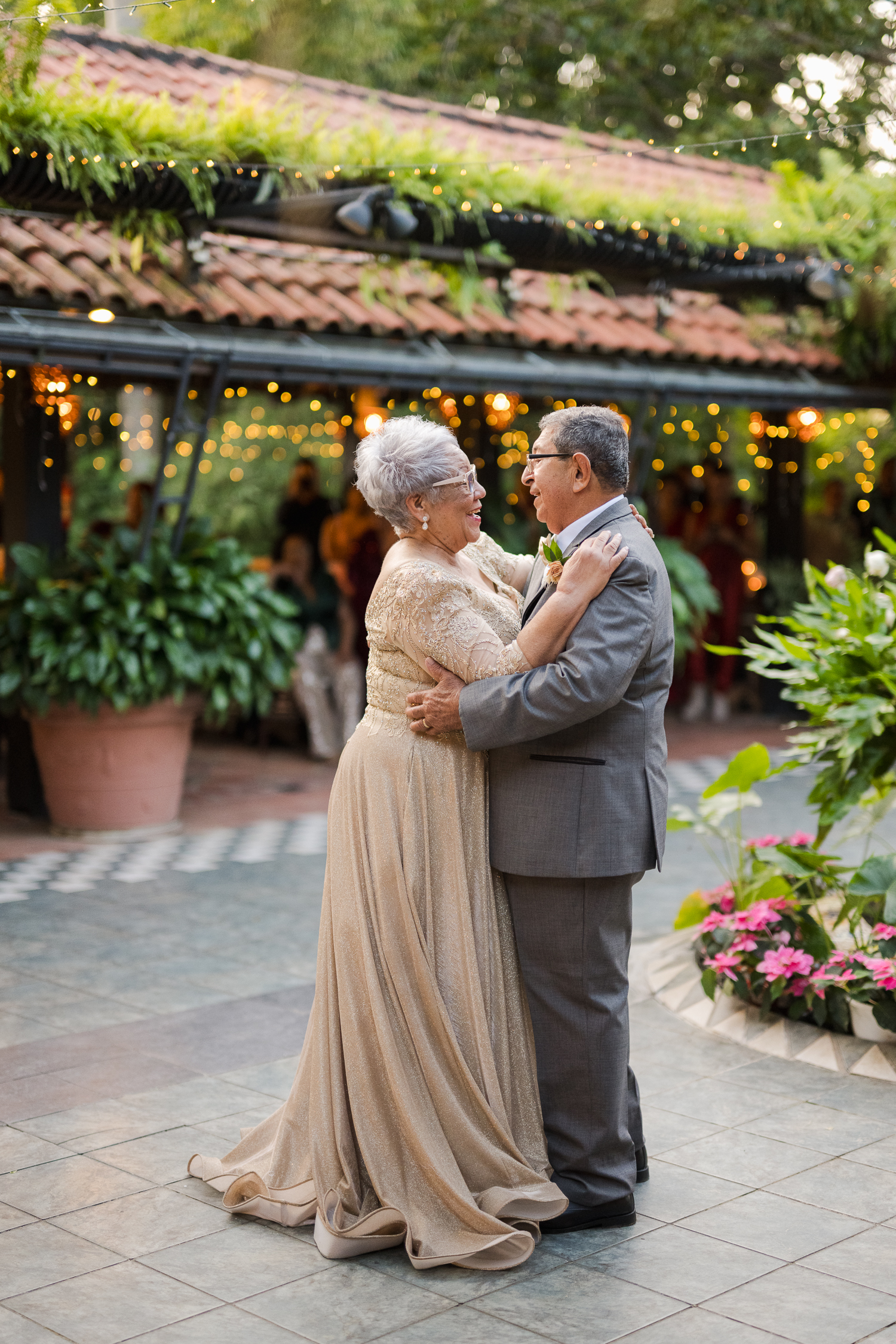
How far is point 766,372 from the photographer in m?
12.0

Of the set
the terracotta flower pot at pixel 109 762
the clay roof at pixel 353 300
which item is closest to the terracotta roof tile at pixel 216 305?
the clay roof at pixel 353 300

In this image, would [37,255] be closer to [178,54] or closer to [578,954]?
[178,54]

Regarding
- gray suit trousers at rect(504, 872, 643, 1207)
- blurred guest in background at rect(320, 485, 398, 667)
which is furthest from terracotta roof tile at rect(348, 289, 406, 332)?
gray suit trousers at rect(504, 872, 643, 1207)

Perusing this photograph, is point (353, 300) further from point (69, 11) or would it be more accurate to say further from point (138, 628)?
point (69, 11)

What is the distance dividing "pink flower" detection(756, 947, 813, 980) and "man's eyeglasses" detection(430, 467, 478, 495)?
7.01 feet

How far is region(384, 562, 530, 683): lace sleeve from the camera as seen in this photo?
3.41m

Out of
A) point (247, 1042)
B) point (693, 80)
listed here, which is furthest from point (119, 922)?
point (693, 80)

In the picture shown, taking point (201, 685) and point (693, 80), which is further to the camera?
point (693, 80)

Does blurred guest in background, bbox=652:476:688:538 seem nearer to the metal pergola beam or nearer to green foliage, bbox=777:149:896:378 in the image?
the metal pergola beam

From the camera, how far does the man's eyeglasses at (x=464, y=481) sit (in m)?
3.44

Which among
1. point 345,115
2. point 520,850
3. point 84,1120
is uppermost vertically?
point 345,115

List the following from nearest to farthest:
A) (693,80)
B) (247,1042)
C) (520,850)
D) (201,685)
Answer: (520,850) → (247,1042) → (201,685) → (693,80)

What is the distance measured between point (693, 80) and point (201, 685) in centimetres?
1257

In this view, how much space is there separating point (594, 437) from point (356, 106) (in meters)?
9.23
